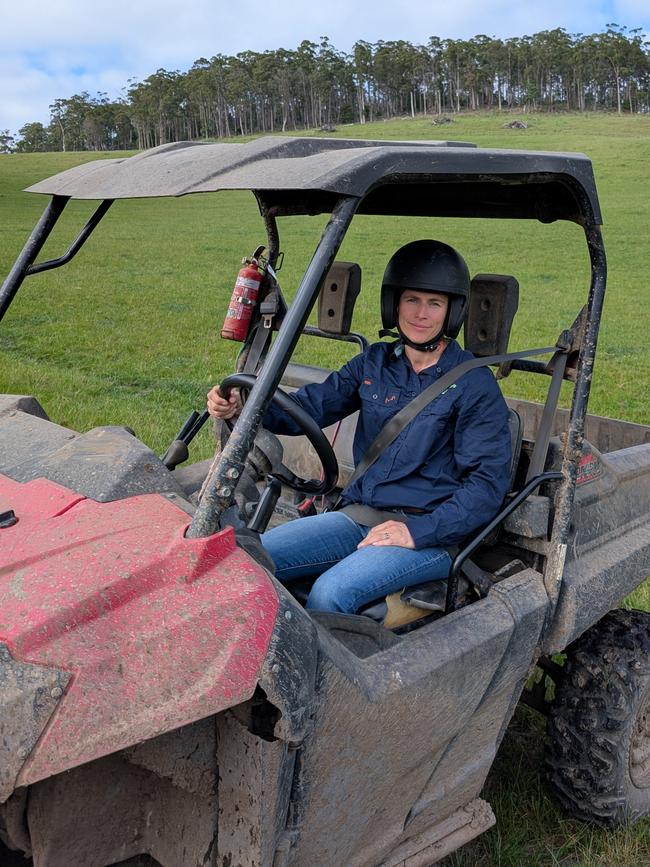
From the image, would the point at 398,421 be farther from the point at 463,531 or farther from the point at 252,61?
the point at 252,61

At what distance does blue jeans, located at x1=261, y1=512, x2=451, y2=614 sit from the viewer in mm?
2621

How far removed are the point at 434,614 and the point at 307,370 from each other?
63.6 inches

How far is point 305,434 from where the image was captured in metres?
2.45

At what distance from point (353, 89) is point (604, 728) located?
94.6 m

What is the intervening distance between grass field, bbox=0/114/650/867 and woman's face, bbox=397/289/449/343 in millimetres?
1622

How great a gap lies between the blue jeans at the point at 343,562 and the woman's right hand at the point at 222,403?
20.9 inches

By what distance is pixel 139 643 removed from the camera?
1.69m

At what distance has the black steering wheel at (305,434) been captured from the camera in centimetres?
236

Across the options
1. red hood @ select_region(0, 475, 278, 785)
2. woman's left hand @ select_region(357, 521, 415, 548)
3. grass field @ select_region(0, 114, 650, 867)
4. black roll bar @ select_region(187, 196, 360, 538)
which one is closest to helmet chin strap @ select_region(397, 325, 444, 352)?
woman's left hand @ select_region(357, 521, 415, 548)

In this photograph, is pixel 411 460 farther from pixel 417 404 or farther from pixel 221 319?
pixel 221 319

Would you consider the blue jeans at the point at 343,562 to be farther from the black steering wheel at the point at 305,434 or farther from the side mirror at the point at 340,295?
the side mirror at the point at 340,295

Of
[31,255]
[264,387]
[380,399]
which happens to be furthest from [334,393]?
→ [264,387]

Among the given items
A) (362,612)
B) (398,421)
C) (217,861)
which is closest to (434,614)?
(362,612)

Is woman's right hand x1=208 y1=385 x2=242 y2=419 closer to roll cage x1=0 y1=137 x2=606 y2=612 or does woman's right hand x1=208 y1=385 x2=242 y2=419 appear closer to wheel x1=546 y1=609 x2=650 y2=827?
roll cage x1=0 y1=137 x2=606 y2=612
